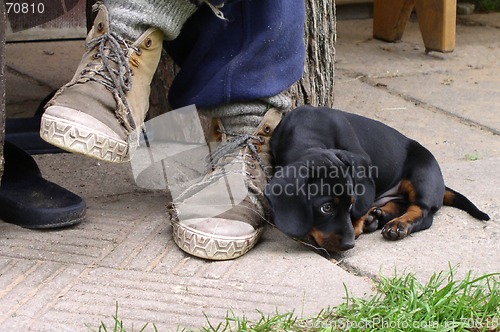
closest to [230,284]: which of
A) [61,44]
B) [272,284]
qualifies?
[272,284]

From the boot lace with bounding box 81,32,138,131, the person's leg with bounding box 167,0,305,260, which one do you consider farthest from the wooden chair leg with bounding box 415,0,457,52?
the boot lace with bounding box 81,32,138,131

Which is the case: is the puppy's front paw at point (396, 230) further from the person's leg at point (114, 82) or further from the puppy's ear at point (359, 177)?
the person's leg at point (114, 82)

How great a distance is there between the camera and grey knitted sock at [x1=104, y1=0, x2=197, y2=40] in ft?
7.45

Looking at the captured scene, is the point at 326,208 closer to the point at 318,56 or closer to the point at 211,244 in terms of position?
the point at 211,244

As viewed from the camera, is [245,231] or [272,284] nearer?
[272,284]

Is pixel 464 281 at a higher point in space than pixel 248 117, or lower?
lower

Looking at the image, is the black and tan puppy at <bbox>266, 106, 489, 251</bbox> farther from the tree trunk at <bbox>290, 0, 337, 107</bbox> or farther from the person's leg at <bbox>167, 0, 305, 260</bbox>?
the tree trunk at <bbox>290, 0, 337, 107</bbox>

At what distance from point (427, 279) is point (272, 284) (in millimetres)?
389

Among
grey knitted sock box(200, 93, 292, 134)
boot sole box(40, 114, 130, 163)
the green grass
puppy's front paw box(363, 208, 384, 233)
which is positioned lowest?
puppy's front paw box(363, 208, 384, 233)

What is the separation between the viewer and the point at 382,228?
2.47 meters

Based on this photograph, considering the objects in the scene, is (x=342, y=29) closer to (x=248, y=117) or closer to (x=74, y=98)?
(x=248, y=117)

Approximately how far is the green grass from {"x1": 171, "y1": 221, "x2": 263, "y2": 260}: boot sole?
0.31 m

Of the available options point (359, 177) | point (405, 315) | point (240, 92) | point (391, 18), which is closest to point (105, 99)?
point (240, 92)

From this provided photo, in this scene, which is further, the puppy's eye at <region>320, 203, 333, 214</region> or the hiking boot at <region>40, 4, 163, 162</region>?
the puppy's eye at <region>320, 203, 333, 214</region>
